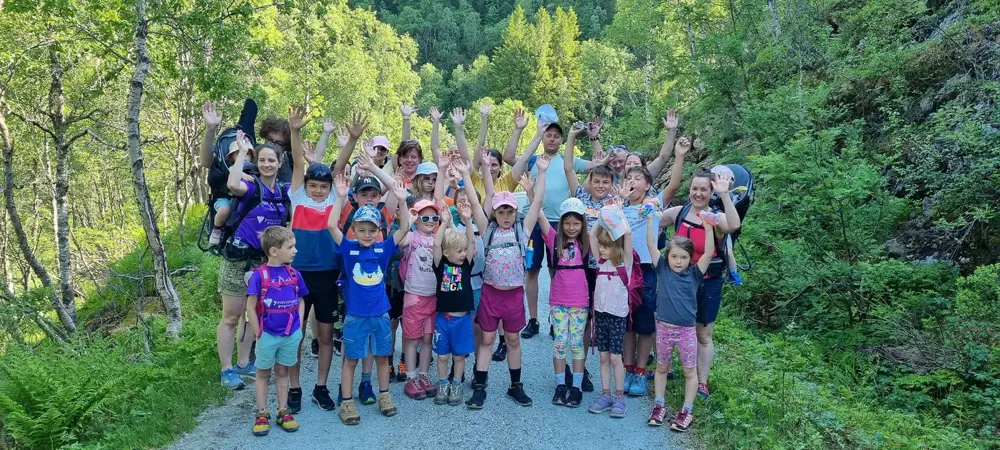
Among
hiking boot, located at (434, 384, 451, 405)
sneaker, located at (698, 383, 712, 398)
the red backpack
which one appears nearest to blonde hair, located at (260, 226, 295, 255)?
the red backpack

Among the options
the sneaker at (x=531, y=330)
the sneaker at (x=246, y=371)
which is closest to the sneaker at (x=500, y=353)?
the sneaker at (x=531, y=330)

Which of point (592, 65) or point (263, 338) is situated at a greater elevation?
point (592, 65)

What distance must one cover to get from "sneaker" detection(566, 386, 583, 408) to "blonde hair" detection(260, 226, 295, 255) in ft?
8.71

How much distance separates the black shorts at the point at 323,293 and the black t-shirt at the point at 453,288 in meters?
0.87

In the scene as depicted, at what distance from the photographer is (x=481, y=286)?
532cm

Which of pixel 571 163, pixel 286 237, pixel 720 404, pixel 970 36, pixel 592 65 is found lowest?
pixel 720 404

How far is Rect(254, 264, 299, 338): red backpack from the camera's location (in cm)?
451

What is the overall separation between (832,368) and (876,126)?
4990mm

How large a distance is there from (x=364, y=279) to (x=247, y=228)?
3.63ft

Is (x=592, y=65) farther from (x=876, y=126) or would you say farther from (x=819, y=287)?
(x=819, y=287)

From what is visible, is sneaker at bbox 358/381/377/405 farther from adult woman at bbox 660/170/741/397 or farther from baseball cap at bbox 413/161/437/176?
adult woman at bbox 660/170/741/397

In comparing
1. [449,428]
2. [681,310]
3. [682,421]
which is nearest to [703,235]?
[681,310]

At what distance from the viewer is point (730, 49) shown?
1016 cm

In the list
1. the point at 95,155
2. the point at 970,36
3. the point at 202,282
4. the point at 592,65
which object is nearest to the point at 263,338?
the point at 202,282
